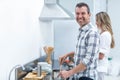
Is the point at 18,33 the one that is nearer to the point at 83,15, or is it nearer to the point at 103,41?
the point at 83,15

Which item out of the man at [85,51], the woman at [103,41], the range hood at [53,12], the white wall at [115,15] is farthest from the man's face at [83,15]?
the white wall at [115,15]

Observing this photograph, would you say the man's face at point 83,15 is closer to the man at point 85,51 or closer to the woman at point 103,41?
the man at point 85,51

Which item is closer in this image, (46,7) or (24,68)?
(24,68)

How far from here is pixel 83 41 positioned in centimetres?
200

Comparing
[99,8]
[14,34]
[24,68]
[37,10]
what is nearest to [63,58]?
[24,68]

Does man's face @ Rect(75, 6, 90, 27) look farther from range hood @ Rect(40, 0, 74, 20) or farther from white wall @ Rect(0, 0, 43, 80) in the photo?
range hood @ Rect(40, 0, 74, 20)

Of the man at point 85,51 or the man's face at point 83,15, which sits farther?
the man's face at point 83,15

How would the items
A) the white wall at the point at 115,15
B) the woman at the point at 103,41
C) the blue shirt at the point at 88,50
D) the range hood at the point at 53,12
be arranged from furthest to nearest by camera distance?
the white wall at the point at 115,15 < the range hood at the point at 53,12 < the woman at the point at 103,41 < the blue shirt at the point at 88,50

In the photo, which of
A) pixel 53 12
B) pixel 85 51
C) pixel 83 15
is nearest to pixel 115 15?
pixel 53 12

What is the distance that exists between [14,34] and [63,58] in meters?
0.59

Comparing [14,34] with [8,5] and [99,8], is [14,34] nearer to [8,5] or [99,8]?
A: [8,5]

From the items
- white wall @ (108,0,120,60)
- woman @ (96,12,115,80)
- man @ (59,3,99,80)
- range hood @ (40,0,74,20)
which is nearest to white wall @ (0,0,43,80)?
range hood @ (40,0,74,20)

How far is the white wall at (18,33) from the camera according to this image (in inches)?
77.7

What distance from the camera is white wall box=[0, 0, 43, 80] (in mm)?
1975
